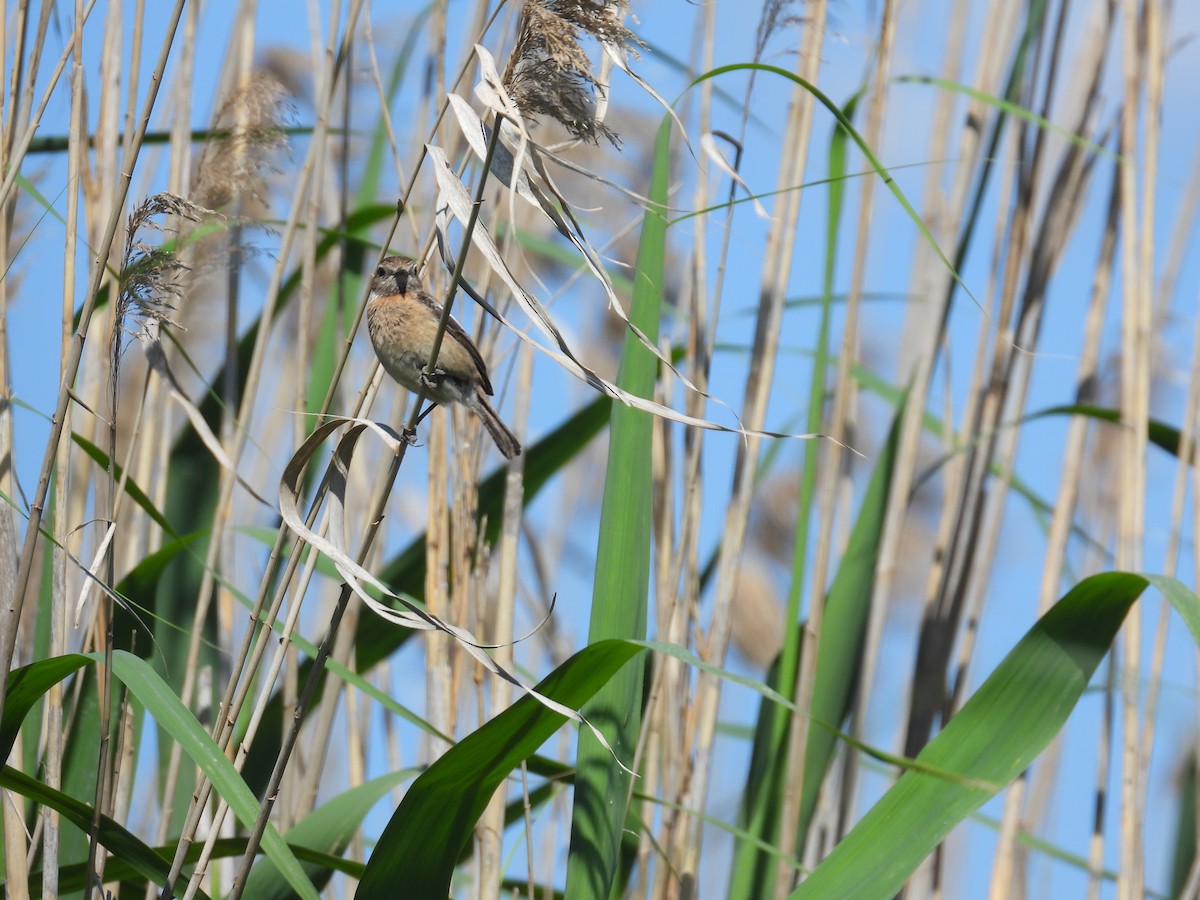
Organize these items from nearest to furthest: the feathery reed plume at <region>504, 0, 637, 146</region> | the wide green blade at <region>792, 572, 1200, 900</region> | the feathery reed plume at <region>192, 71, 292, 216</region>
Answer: the feathery reed plume at <region>504, 0, 637, 146</region> → the wide green blade at <region>792, 572, 1200, 900</region> → the feathery reed plume at <region>192, 71, 292, 216</region>

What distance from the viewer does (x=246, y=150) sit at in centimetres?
174

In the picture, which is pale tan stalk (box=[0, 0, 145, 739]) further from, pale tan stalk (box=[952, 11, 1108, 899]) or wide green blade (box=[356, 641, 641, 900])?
pale tan stalk (box=[952, 11, 1108, 899])

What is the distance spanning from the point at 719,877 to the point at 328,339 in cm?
162

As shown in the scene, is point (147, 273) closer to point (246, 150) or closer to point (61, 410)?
point (61, 410)

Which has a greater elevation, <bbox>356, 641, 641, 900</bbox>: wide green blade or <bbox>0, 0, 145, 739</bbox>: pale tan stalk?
<bbox>0, 0, 145, 739</bbox>: pale tan stalk

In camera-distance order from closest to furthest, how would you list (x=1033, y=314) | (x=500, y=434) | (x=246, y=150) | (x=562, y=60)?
1. (x=562, y=60)
2. (x=246, y=150)
3. (x=500, y=434)
4. (x=1033, y=314)

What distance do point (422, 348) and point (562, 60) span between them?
0.91 meters

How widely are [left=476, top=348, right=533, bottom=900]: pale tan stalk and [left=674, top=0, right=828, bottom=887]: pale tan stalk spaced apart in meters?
0.29

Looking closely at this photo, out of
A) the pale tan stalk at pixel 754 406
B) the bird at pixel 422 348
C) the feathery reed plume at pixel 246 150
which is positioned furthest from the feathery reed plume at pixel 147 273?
the pale tan stalk at pixel 754 406

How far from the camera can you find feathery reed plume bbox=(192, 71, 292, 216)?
5.64 ft

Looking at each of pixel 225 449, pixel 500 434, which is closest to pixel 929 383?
pixel 500 434

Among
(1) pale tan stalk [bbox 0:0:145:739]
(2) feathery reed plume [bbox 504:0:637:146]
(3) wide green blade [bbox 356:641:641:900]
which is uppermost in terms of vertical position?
(2) feathery reed plume [bbox 504:0:637:146]

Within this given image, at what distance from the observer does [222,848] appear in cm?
157

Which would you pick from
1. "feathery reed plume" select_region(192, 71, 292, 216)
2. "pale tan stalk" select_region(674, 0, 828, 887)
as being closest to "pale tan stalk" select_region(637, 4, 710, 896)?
"pale tan stalk" select_region(674, 0, 828, 887)
